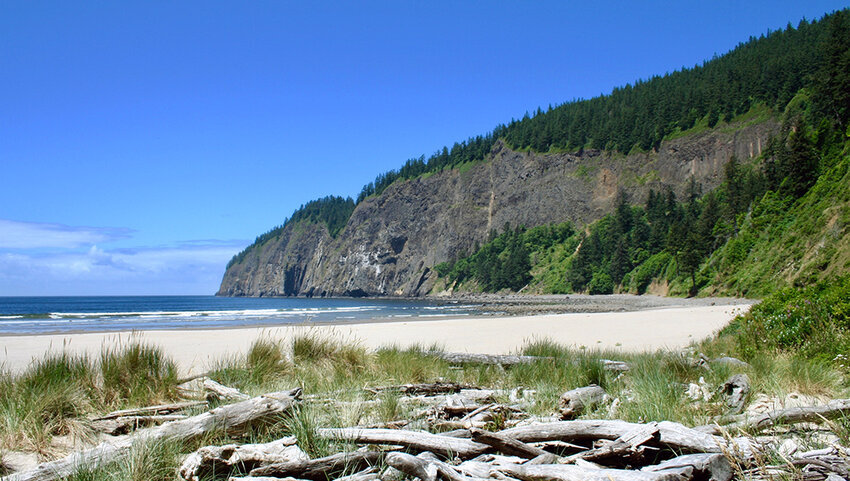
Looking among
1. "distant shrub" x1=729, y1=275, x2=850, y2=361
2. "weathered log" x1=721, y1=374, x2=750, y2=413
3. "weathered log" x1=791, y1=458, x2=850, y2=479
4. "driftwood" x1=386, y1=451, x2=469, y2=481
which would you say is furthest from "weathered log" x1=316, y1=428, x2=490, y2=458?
"distant shrub" x1=729, y1=275, x2=850, y2=361

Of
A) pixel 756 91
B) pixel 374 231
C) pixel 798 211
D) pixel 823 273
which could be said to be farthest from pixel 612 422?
pixel 374 231

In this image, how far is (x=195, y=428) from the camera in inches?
165

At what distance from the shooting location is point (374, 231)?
145250mm

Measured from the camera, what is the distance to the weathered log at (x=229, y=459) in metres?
3.54

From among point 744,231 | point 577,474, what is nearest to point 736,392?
point 577,474

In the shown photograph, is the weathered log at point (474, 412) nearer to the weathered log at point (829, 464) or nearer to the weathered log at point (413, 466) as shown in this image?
the weathered log at point (413, 466)

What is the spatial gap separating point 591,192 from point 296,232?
403 feet

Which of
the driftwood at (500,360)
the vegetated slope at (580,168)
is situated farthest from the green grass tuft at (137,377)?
the vegetated slope at (580,168)

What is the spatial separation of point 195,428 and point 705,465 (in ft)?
12.6

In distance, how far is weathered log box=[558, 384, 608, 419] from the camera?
4895 mm

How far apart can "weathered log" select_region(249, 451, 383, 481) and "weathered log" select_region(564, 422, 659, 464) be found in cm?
150

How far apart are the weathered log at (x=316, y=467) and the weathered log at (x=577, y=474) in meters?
1.01

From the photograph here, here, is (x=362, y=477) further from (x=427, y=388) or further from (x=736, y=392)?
(x=736, y=392)

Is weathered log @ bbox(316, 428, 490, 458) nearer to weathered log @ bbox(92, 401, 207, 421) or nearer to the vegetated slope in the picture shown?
weathered log @ bbox(92, 401, 207, 421)
